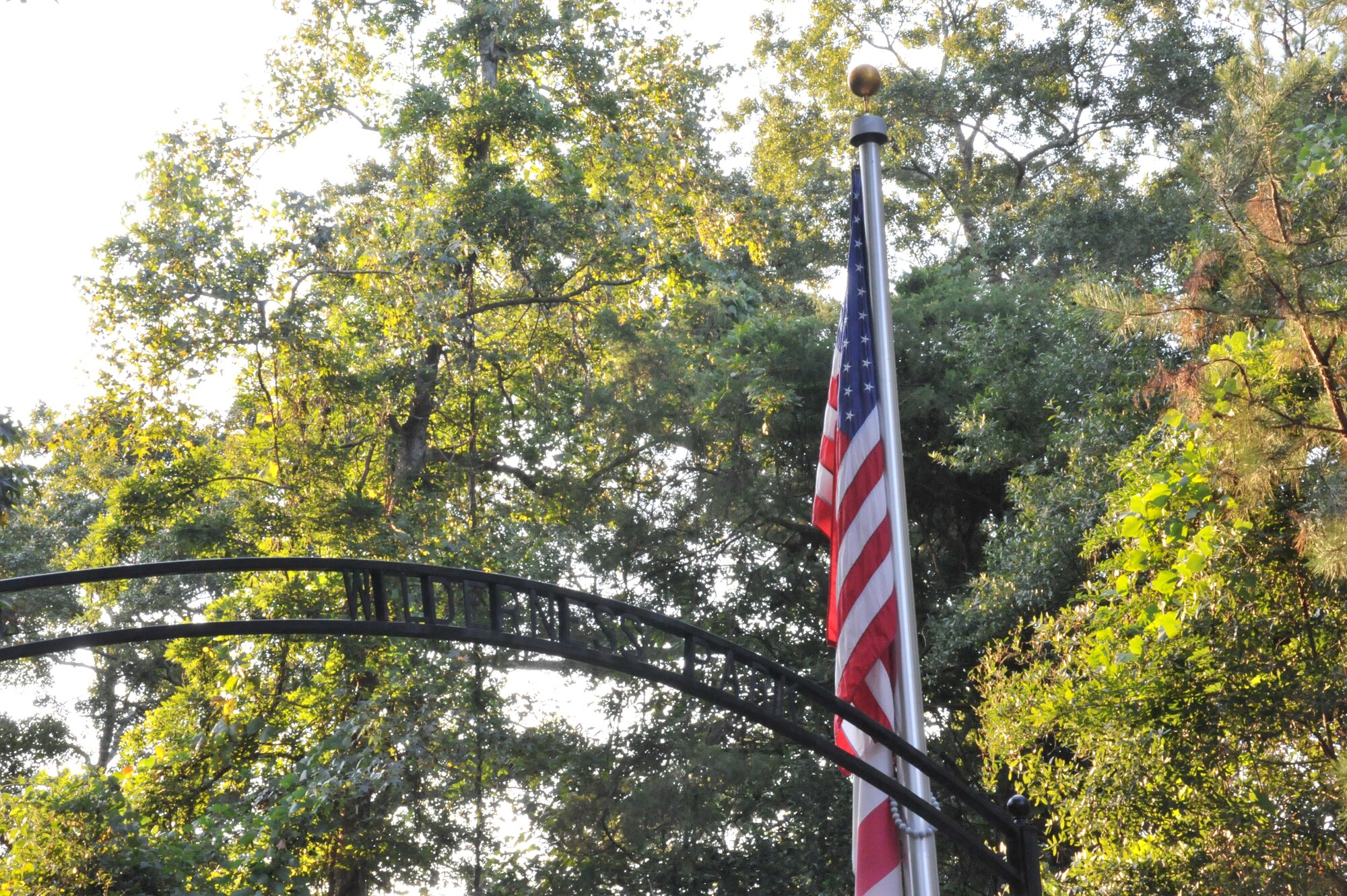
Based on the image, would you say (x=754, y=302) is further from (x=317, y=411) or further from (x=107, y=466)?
(x=107, y=466)

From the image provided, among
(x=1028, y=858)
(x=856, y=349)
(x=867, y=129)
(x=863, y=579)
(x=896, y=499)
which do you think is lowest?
(x=1028, y=858)

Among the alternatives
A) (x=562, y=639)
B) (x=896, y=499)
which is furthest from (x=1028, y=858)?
(x=562, y=639)

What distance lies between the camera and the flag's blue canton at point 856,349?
4.65 m

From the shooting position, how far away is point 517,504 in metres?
13.6

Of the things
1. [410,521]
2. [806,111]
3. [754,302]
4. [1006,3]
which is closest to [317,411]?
[410,521]

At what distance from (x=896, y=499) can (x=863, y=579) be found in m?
0.35

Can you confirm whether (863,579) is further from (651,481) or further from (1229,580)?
(651,481)

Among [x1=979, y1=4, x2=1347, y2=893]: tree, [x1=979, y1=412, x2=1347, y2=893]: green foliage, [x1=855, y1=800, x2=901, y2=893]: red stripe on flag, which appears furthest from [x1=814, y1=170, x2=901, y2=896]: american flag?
[x1=979, y1=412, x2=1347, y2=893]: green foliage

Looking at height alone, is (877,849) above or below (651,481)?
below

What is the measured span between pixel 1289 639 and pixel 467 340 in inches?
302

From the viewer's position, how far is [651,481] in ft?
45.8

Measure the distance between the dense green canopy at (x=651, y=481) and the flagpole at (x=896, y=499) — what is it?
128cm

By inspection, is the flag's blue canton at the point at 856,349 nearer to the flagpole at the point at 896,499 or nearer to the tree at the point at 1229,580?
the flagpole at the point at 896,499

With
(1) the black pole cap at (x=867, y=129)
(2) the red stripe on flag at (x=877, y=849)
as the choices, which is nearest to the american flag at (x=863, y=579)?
(2) the red stripe on flag at (x=877, y=849)
